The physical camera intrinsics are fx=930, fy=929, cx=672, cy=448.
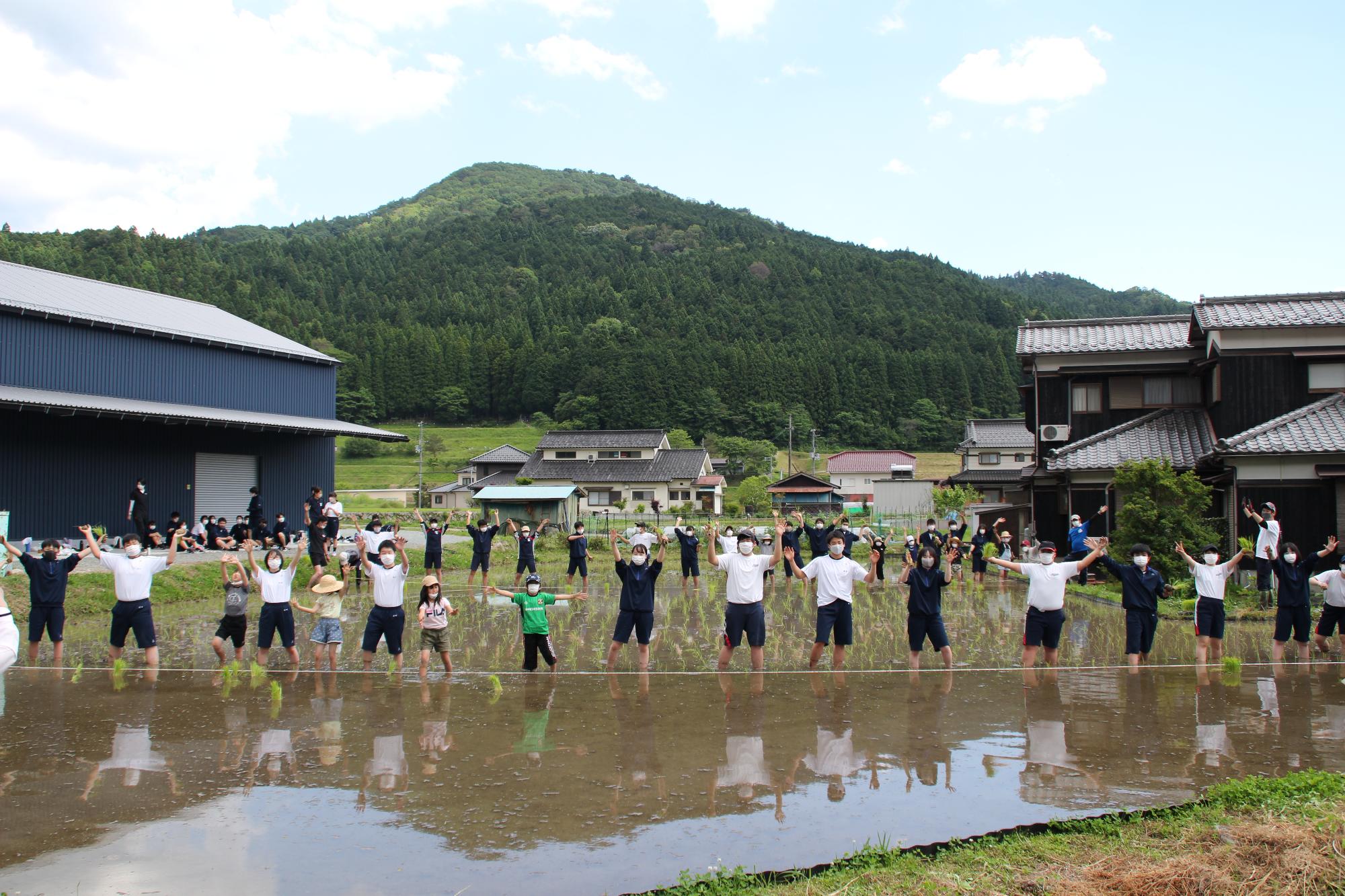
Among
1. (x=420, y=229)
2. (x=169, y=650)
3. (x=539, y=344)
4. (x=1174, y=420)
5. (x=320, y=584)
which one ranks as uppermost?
(x=420, y=229)

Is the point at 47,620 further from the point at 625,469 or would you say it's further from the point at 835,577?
the point at 625,469

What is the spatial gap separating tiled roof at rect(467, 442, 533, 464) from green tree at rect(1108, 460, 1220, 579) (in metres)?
50.4

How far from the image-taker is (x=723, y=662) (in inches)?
390

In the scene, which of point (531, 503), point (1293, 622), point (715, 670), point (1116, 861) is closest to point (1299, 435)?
point (1293, 622)

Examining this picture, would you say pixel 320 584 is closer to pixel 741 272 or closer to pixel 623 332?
pixel 623 332

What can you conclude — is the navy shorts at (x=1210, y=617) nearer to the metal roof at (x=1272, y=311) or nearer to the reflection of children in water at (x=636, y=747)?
the reflection of children in water at (x=636, y=747)

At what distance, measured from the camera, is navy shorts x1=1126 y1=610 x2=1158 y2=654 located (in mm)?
10195

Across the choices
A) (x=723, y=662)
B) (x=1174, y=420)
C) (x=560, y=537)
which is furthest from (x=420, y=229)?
(x=723, y=662)

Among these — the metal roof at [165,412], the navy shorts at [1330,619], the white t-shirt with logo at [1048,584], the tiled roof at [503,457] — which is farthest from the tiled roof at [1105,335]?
the tiled roof at [503,457]

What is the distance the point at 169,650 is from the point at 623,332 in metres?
89.4

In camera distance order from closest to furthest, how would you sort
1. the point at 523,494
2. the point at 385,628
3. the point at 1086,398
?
the point at 385,628 → the point at 1086,398 → the point at 523,494

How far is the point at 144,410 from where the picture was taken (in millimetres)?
22781

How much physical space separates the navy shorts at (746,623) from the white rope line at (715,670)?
0.34 metres

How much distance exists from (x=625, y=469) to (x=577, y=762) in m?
55.8
